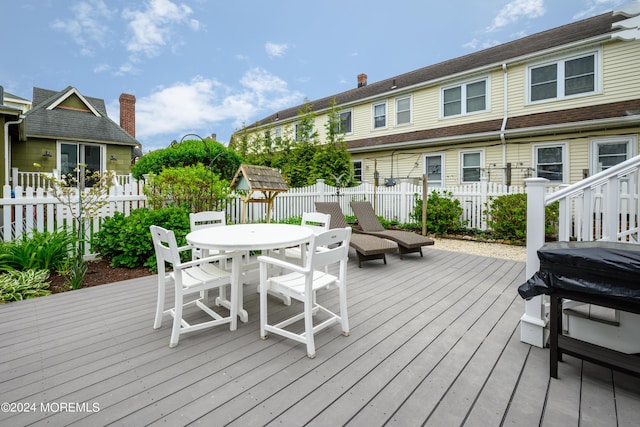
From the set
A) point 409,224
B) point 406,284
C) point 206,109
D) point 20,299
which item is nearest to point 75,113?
point 206,109

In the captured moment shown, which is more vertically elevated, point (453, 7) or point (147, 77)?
point (453, 7)

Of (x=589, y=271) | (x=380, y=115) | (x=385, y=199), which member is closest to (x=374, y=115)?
(x=380, y=115)

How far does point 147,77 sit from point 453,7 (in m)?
16.0

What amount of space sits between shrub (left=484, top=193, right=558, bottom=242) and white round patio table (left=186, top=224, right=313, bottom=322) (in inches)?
237

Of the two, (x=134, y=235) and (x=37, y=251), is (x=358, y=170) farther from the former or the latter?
(x=37, y=251)

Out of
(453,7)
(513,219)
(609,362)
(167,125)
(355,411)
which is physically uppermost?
(453,7)

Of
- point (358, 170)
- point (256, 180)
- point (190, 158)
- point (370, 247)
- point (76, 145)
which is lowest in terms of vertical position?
point (370, 247)

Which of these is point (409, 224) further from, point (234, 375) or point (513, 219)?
point (234, 375)

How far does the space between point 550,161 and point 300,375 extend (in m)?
10.6

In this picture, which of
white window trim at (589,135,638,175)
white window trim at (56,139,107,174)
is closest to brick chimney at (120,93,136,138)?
white window trim at (56,139,107,174)

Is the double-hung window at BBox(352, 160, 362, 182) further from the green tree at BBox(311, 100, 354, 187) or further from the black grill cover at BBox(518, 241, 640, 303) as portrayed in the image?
the black grill cover at BBox(518, 241, 640, 303)

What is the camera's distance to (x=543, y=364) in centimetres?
218

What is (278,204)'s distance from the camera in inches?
312

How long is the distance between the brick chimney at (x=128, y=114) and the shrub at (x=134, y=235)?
14374mm
